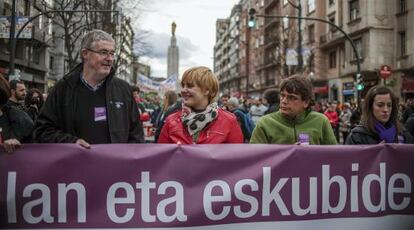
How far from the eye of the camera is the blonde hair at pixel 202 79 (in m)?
3.72

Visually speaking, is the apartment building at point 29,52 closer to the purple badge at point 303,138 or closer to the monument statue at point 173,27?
the monument statue at point 173,27

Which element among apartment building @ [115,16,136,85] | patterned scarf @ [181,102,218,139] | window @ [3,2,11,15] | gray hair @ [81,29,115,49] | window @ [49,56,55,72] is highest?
window @ [3,2,11,15]

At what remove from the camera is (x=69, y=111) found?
11.9ft

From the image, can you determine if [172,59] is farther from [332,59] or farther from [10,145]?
[10,145]

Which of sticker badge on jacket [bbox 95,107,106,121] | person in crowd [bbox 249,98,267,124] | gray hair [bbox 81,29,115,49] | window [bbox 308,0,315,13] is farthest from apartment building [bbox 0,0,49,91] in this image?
sticker badge on jacket [bbox 95,107,106,121]

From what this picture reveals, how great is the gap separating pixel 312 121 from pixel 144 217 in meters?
1.70

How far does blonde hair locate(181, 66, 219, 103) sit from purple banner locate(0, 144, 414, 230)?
542 mm

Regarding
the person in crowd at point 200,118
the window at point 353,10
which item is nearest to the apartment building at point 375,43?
the window at point 353,10

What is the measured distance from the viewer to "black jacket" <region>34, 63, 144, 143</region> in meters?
3.64

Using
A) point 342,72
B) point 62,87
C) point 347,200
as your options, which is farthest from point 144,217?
point 342,72

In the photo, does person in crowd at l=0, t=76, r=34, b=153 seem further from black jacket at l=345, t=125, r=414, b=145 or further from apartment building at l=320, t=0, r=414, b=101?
apartment building at l=320, t=0, r=414, b=101

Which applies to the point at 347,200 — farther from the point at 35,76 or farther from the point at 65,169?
the point at 35,76

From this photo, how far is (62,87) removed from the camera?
369 centimetres

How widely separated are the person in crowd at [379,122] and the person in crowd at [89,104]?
1982 millimetres
